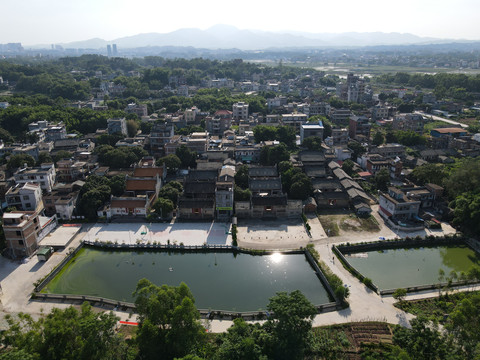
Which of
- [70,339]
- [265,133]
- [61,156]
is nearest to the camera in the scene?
[70,339]

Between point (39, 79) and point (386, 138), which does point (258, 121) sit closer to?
point (386, 138)

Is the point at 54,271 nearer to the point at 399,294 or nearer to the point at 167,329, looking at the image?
the point at 167,329

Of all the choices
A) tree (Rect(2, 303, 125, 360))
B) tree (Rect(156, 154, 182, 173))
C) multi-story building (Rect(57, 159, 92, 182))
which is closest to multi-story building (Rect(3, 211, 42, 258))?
multi-story building (Rect(57, 159, 92, 182))

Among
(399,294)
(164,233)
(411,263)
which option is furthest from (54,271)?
(411,263)

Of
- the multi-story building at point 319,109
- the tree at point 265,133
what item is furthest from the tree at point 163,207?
the multi-story building at point 319,109

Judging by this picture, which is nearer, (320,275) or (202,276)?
(320,275)

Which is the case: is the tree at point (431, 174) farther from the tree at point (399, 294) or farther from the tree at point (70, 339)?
the tree at point (70, 339)
